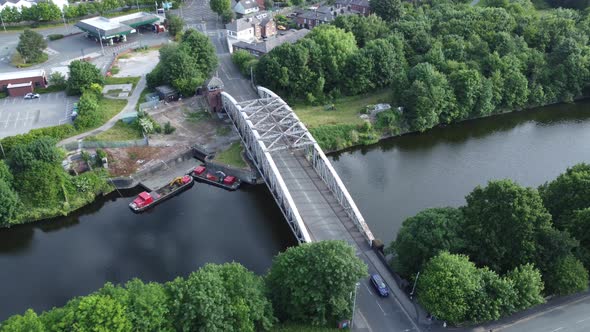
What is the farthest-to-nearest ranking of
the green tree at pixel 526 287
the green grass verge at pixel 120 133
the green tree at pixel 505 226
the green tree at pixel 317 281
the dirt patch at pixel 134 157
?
the green grass verge at pixel 120 133 < the dirt patch at pixel 134 157 < the green tree at pixel 505 226 < the green tree at pixel 526 287 < the green tree at pixel 317 281

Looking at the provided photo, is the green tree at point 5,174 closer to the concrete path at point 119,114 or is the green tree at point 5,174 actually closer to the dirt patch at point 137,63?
the concrete path at point 119,114

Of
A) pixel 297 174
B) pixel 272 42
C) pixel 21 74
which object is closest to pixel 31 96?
pixel 21 74

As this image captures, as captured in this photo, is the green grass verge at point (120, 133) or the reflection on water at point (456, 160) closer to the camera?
the reflection on water at point (456, 160)

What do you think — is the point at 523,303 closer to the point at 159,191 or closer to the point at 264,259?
the point at 264,259

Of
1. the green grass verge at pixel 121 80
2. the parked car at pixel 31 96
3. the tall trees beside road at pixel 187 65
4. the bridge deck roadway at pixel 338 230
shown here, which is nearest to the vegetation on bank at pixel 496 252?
the bridge deck roadway at pixel 338 230

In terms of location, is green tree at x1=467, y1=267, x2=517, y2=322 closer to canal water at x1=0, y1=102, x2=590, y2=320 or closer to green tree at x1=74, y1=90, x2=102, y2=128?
canal water at x1=0, y1=102, x2=590, y2=320
